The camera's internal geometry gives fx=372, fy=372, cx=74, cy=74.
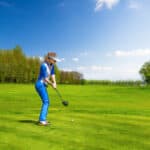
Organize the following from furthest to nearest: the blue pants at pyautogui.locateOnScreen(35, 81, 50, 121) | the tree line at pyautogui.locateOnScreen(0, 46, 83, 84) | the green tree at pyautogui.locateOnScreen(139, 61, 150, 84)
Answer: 1. the green tree at pyautogui.locateOnScreen(139, 61, 150, 84)
2. the tree line at pyautogui.locateOnScreen(0, 46, 83, 84)
3. the blue pants at pyautogui.locateOnScreen(35, 81, 50, 121)

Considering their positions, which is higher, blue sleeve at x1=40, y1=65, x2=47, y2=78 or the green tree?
the green tree

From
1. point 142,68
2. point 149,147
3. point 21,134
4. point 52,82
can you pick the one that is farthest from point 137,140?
point 142,68

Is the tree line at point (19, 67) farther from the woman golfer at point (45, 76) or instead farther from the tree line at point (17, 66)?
the woman golfer at point (45, 76)

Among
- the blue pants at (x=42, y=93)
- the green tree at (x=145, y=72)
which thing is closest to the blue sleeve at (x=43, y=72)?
the blue pants at (x=42, y=93)

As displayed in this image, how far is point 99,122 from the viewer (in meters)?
16.0

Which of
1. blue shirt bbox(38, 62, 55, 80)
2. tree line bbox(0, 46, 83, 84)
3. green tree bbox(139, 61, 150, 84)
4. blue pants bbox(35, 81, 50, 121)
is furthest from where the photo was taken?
green tree bbox(139, 61, 150, 84)

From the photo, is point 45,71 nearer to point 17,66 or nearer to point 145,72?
point 17,66

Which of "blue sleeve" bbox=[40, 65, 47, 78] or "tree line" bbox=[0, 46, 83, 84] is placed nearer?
"blue sleeve" bbox=[40, 65, 47, 78]

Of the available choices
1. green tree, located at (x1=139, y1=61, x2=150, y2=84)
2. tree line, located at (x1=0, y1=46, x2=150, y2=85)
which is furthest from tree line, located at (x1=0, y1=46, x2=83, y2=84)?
green tree, located at (x1=139, y1=61, x2=150, y2=84)

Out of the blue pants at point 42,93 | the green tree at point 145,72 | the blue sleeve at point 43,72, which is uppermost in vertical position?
the green tree at point 145,72

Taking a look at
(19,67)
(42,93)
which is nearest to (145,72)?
(19,67)

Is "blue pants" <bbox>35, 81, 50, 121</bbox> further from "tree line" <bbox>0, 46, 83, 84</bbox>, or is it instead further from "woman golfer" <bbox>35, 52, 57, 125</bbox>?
"tree line" <bbox>0, 46, 83, 84</bbox>

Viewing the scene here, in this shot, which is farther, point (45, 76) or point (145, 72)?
point (145, 72)

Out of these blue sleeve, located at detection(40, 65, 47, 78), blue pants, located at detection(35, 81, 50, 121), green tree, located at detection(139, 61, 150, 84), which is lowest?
blue pants, located at detection(35, 81, 50, 121)
